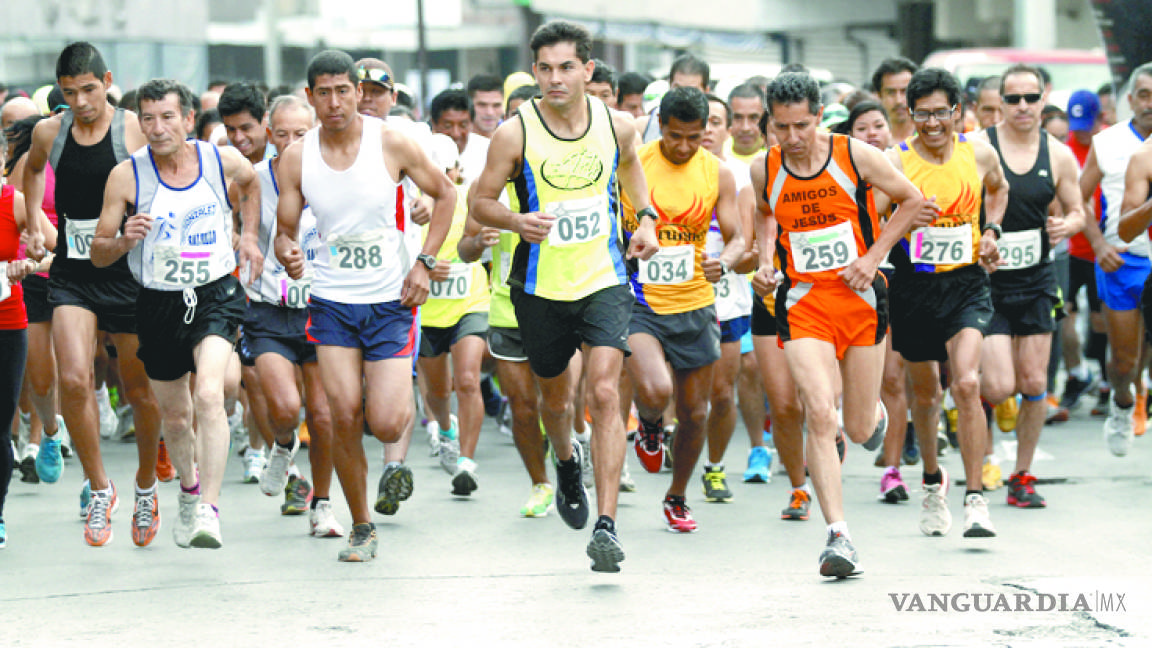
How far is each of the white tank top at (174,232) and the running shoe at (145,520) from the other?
1007 millimetres

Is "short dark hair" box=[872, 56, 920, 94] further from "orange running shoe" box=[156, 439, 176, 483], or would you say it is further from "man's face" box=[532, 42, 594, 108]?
"orange running shoe" box=[156, 439, 176, 483]

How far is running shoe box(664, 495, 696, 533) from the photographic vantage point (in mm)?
8453

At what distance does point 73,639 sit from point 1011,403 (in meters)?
6.04

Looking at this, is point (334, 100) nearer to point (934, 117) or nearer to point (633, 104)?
point (934, 117)

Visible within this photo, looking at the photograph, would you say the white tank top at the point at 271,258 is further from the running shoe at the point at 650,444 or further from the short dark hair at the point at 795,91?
the short dark hair at the point at 795,91

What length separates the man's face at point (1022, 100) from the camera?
30.3 ft

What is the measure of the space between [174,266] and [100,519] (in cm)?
128

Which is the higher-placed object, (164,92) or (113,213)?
(164,92)

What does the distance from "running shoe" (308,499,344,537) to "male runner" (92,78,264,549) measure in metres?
0.71

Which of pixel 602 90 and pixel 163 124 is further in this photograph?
pixel 602 90

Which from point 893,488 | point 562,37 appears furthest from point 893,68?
point 562,37

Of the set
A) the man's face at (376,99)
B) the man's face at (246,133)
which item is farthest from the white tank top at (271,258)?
the man's face at (376,99)

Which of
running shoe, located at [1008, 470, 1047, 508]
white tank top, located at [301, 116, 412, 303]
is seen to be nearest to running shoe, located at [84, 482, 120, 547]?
white tank top, located at [301, 116, 412, 303]

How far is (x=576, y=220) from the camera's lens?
7504 millimetres
